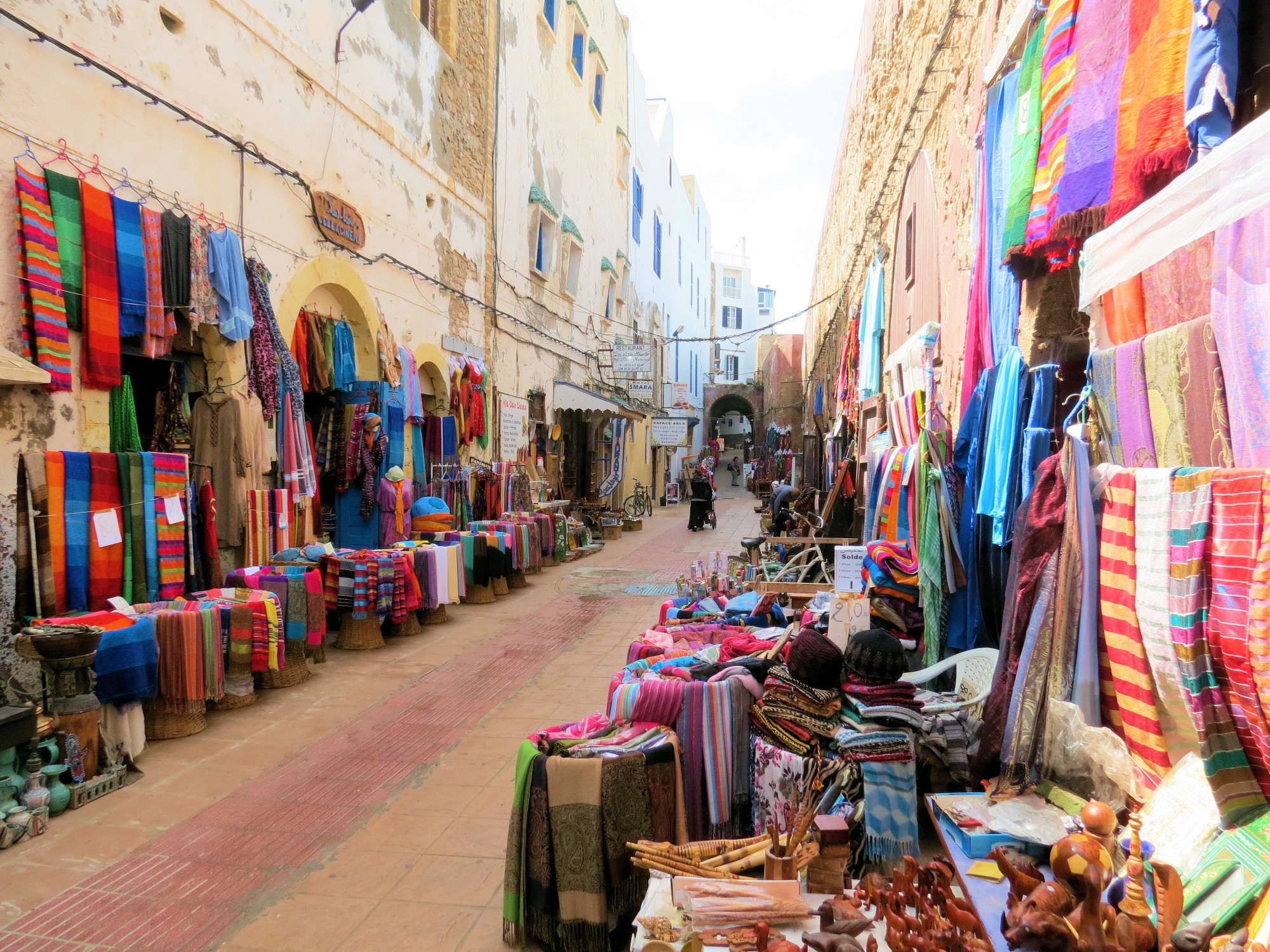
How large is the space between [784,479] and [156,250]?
23.6 metres

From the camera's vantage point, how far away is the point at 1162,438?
219 centimetres

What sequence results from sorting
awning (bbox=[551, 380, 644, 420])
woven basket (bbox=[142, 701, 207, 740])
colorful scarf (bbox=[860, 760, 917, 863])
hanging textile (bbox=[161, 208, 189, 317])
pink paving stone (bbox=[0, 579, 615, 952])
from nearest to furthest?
1. colorful scarf (bbox=[860, 760, 917, 863])
2. pink paving stone (bbox=[0, 579, 615, 952])
3. woven basket (bbox=[142, 701, 207, 740])
4. hanging textile (bbox=[161, 208, 189, 317])
5. awning (bbox=[551, 380, 644, 420])

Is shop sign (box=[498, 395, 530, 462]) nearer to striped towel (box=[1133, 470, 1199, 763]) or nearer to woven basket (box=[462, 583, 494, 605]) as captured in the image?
woven basket (box=[462, 583, 494, 605])

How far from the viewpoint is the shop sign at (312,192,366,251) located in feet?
24.5

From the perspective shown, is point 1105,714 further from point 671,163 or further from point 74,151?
point 671,163

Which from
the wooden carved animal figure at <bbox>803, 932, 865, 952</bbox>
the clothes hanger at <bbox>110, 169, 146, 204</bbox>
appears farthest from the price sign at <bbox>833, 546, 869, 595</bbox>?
the clothes hanger at <bbox>110, 169, 146, 204</bbox>

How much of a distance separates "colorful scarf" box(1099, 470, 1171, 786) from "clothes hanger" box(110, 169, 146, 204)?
6.06 metres

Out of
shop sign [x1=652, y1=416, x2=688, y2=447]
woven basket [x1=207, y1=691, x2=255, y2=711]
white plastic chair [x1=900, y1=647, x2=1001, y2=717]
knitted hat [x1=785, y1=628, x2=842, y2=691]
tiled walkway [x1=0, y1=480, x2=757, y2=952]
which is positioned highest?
shop sign [x1=652, y1=416, x2=688, y2=447]

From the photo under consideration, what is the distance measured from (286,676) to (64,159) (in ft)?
12.3

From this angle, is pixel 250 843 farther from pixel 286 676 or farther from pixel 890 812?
pixel 890 812

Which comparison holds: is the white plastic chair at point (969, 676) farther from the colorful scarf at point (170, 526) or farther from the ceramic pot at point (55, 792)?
the colorful scarf at point (170, 526)

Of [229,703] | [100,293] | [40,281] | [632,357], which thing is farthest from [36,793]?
[632,357]

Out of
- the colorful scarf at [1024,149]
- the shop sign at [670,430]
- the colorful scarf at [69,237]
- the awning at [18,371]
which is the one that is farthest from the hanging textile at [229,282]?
the shop sign at [670,430]

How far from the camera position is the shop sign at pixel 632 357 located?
717 inches
